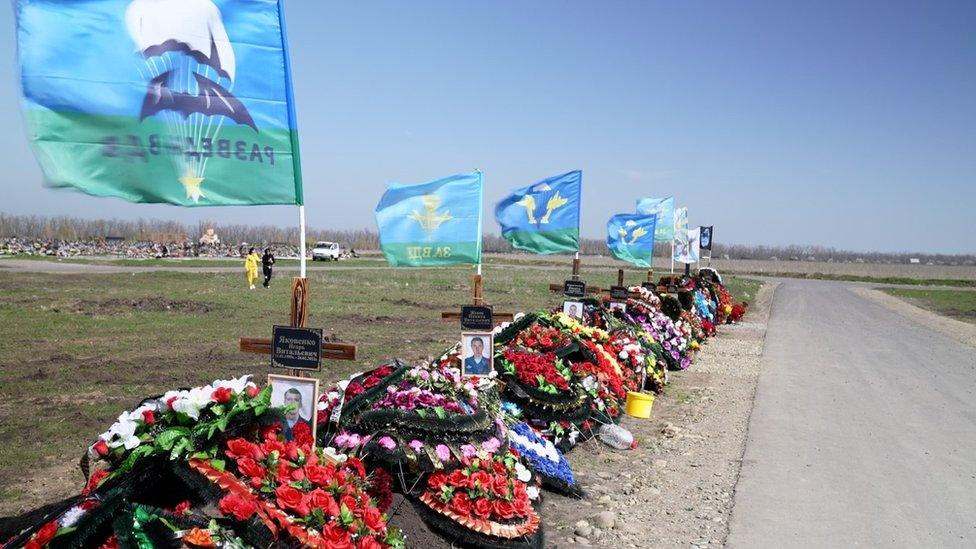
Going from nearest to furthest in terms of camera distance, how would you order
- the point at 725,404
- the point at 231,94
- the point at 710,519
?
the point at 231,94 → the point at 710,519 → the point at 725,404

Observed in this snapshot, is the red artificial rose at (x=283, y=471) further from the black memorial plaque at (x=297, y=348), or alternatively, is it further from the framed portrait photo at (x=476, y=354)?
the framed portrait photo at (x=476, y=354)

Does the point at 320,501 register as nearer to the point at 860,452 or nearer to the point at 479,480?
the point at 479,480

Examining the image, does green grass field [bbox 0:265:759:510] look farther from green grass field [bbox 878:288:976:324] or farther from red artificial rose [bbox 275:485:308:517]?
green grass field [bbox 878:288:976:324]

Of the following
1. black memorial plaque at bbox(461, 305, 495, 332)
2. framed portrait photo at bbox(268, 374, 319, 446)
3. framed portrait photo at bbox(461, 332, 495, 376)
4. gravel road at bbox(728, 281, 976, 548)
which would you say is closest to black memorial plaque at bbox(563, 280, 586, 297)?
gravel road at bbox(728, 281, 976, 548)

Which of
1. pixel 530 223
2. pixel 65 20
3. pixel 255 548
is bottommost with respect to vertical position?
pixel 255 548

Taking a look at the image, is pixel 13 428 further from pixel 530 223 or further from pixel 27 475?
pixel 530 223

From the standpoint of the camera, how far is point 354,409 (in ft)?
17.7

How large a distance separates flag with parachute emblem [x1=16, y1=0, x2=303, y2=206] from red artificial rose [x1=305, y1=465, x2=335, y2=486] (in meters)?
1.69

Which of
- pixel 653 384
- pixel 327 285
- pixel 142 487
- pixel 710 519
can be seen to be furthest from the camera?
pixel 327 285

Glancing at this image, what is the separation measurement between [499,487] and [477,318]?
9.05 ft

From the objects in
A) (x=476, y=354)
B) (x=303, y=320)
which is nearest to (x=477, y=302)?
(x=476, y=354)

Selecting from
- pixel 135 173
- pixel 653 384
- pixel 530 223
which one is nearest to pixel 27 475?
pixel 135 173

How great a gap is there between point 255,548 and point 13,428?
17.9 feet

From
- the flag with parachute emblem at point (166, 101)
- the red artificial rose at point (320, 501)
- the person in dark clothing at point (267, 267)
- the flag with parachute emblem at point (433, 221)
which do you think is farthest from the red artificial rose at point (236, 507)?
the person in dark clothing at point (267, 267)
